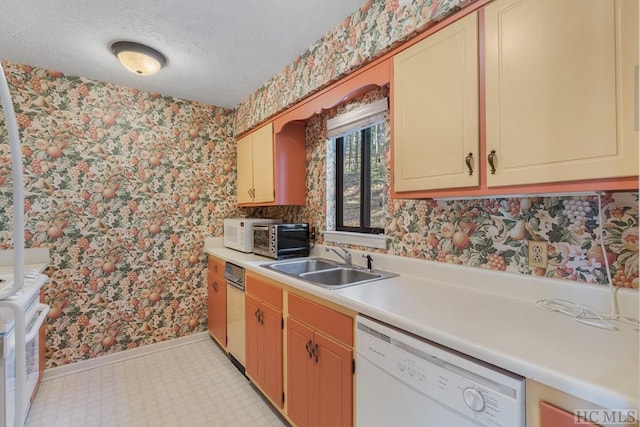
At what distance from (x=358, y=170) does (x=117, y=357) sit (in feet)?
8.53

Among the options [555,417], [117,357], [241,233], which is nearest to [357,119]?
[241,233]

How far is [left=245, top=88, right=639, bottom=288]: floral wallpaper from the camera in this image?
3.38ft

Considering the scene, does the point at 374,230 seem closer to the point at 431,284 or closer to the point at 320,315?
the point at 431,284

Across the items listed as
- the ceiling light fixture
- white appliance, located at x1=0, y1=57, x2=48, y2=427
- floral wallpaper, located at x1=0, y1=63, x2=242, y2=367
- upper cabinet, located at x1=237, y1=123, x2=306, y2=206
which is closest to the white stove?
white appliance, located at x1=0, y1=57, x2=48, y2=427

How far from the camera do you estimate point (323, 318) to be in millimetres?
1416

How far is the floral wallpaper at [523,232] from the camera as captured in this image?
1031mm

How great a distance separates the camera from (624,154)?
2.65ft

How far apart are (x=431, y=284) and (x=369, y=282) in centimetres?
31

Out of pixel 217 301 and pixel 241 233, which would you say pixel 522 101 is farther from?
pixel 217 301

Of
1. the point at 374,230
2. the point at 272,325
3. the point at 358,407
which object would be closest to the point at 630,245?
the point at 358,407

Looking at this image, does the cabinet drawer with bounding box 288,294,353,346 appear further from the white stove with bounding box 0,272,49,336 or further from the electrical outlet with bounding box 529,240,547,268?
the white stove with bounding box 0,272,49,336

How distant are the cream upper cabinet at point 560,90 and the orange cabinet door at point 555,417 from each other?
0.64 meters

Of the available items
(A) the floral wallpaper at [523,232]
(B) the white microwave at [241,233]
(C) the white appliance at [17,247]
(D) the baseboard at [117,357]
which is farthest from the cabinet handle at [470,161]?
(D) the baseboard at [117,357]

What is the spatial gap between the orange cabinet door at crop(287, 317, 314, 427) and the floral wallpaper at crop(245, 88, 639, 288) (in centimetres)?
73
